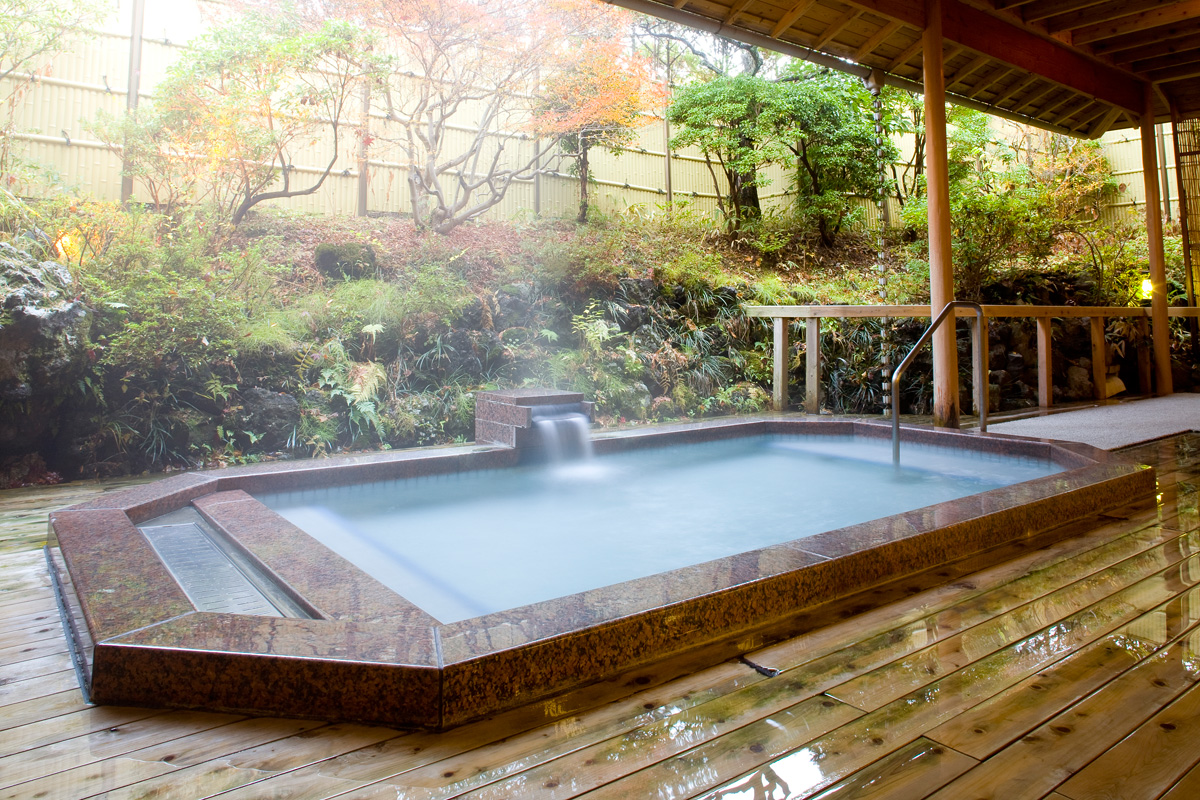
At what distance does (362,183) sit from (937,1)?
229 inches

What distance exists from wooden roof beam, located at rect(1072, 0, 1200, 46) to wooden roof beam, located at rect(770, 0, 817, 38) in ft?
9.13

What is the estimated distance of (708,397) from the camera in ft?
21.9

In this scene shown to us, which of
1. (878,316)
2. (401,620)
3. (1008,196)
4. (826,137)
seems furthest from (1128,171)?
(401,620)

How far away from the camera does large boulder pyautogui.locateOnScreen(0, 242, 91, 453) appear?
383 cm

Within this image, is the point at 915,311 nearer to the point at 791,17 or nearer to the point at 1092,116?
the point at 791,17

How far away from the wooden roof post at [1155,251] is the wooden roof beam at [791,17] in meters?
4.52

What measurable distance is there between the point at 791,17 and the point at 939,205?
166 cm

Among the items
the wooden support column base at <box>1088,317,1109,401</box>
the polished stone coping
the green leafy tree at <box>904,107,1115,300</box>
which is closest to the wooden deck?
the polished stone coping

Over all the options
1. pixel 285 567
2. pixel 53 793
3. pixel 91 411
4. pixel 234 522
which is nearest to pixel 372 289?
pixel 91 411

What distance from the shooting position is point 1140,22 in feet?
18.3

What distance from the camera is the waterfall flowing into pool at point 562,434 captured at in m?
4.59

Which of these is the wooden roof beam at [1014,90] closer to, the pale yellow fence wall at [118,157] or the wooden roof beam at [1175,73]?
the wooden roof beam at [1175,73]

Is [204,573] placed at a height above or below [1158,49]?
below

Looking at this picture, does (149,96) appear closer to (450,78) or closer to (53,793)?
(450,78)
